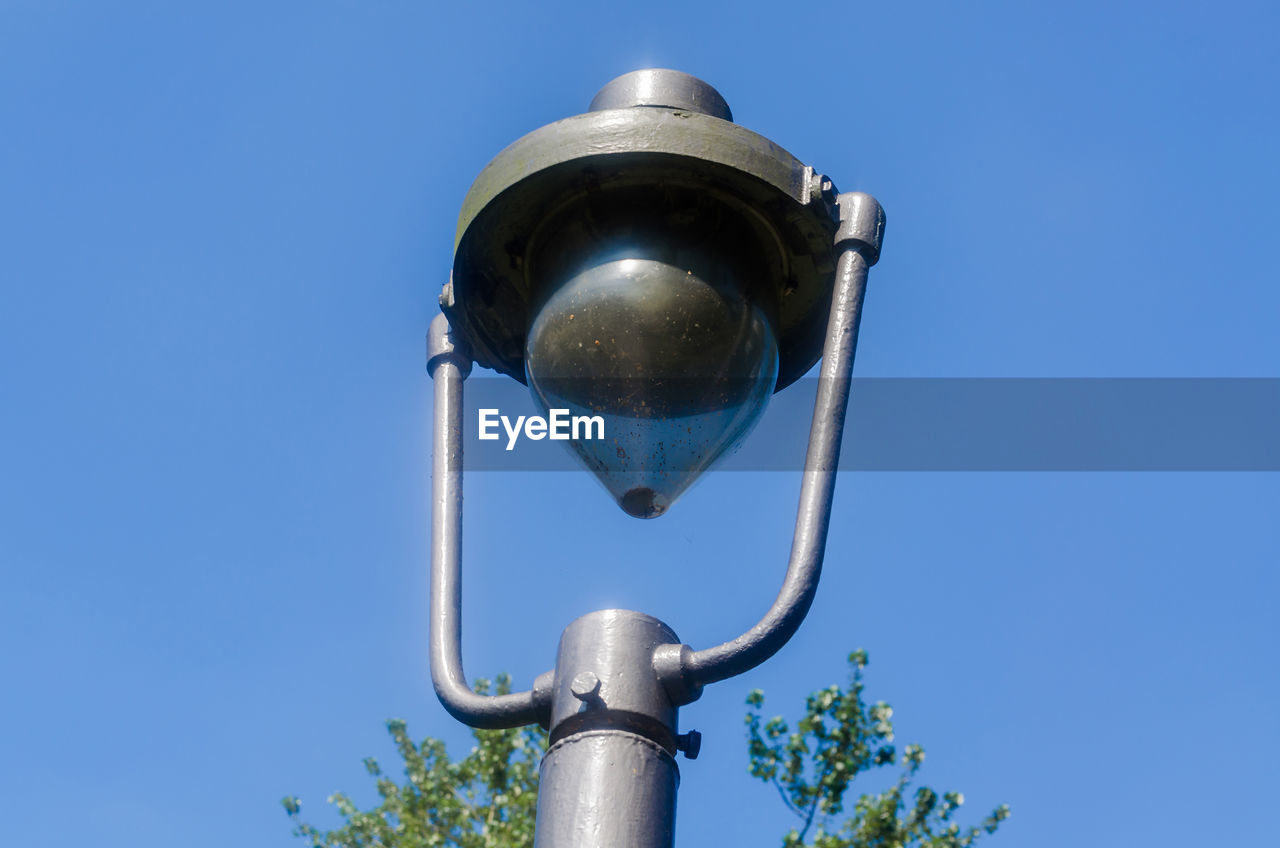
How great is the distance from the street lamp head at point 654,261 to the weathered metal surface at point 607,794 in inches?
19.8

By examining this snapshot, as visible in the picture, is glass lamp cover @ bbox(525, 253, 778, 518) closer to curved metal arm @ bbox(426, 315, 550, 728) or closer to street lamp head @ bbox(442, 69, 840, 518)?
street lamp head @ bbox(442, 69, 840, 518)

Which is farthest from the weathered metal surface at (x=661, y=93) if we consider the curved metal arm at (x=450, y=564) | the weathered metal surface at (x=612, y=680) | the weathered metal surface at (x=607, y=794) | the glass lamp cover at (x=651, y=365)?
the weathered metal surface at (x=607, y=794)

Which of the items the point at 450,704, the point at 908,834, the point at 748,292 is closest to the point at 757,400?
the point at 748,292

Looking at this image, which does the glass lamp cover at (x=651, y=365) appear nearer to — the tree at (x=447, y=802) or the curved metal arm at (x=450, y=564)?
the curved metal arm at (x=450, y=564)

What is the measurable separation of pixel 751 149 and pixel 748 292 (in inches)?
8.8

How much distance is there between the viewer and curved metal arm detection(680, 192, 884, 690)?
1811mm

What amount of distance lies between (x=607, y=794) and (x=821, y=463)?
1.76 feet

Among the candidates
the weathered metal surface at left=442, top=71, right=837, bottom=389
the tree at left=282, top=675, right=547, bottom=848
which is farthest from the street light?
the tree at left=282, top=675, right=547, bottom=848

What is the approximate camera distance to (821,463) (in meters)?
1.92

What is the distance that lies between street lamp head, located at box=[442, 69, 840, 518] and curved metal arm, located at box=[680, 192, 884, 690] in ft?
0.20

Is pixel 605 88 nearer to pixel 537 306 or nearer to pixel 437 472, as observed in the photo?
pixel 537 306

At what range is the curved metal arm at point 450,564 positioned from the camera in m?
1.95

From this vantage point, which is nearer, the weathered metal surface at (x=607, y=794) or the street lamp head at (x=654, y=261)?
the weathered metal surface at (x=607, y=794)

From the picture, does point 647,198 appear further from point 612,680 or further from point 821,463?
point 612,680
